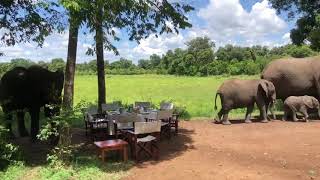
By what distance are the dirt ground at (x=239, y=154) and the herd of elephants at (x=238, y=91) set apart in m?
1.41

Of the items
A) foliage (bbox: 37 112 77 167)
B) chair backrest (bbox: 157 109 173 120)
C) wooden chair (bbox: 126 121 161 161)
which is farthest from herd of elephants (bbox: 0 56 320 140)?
chair backrest (bbox: 157 109 173 120)

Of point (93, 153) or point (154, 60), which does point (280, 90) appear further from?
point (154, 60)

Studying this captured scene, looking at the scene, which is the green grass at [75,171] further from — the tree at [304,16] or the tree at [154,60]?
the tree at [154,60]

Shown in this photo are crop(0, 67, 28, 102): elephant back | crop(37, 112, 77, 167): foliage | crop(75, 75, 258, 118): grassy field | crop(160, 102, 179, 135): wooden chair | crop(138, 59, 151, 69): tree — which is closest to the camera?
crop(37, 112, 77, 167): foliage

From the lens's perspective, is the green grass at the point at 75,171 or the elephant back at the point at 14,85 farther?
the elephant back at the point at 14,85

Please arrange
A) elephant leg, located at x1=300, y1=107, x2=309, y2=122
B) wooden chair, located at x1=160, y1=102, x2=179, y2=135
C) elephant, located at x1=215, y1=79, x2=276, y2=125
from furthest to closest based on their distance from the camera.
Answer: elephant, located at x1=215, y1=79, x2=276, y2=125
elephant leg, located at x1=300, y1=107, x2=309, y2=122
wooden chair, located at x1=160, y1=102, x2=179, y2=135

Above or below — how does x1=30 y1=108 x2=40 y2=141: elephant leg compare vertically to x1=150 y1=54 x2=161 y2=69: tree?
below

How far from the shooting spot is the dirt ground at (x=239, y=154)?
33.1 ft

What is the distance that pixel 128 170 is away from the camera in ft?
34.4

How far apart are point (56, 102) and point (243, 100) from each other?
733cm

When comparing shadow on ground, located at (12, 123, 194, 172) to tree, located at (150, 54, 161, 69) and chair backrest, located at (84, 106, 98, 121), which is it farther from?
tree, located at (150, 54, 161, 69)

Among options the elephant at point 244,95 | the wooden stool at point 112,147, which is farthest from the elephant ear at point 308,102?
the wooden stool at point 112,147

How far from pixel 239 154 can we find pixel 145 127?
8.24ft

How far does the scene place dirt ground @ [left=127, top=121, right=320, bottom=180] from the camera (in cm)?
1008
